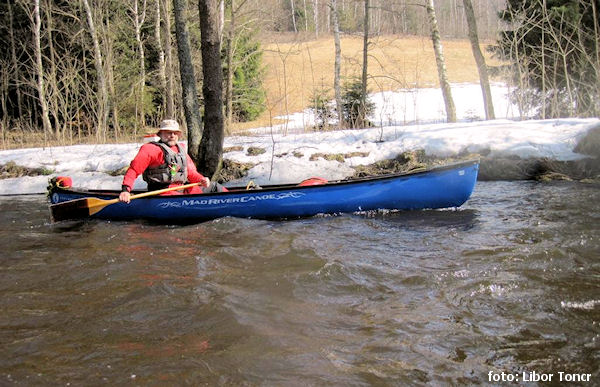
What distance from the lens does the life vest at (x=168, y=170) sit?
7008 millimetres

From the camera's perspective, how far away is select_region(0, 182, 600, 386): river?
2.74 metres

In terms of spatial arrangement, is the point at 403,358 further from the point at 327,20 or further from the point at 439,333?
the point at 327,20

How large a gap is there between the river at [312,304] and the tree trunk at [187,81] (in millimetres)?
3438

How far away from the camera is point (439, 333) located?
3.12 m

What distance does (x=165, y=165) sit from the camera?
23.2ft

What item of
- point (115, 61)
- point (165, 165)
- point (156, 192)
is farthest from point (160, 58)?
point (156, 192)

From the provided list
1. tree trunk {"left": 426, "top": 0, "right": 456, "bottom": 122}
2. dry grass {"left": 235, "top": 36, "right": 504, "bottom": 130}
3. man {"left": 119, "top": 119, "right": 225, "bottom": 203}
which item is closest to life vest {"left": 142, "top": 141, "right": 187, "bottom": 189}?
man {"left": 119, "top": 119, "right": 225, "bottom": 203}

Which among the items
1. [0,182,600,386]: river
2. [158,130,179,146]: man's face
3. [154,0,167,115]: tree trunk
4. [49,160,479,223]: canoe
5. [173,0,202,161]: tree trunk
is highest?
[154,0,167,115]: tree trunk

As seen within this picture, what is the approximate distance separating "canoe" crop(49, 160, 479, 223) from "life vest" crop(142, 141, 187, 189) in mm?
398

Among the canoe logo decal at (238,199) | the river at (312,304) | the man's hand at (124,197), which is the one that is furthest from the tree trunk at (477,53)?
the man's hand at (124,197)

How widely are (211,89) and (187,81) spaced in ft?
3.45

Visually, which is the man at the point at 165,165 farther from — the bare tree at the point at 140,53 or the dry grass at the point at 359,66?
the dry grass at the point at 359,66

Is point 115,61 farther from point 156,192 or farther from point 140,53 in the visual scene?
point 156,192

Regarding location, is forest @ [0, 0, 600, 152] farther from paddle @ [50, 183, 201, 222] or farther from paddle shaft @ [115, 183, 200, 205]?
paddle shaft @ [115, 183, 200, 205]
